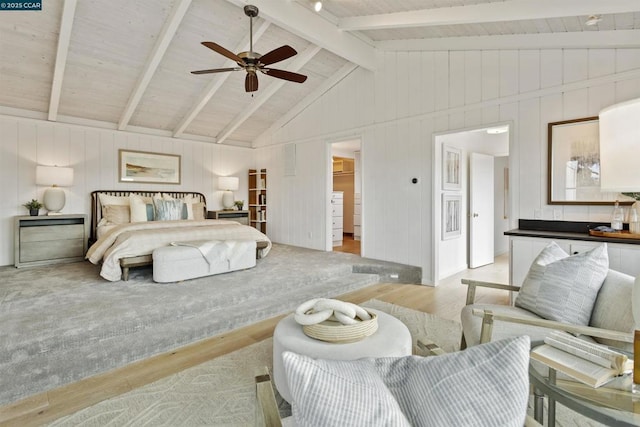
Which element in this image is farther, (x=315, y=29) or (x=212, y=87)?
(x=212, y=87)

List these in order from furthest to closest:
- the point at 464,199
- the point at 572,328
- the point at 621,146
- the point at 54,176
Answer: the point at 464,199 < the point at 54,176 < the point at 572,328 < the point at 621,146

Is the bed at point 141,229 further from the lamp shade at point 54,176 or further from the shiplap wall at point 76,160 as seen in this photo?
the lamp shade at point 54,176

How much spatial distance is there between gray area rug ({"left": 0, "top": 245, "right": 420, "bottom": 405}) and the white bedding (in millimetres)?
240

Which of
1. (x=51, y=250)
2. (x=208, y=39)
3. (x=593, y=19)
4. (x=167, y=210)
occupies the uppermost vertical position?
(x=208, y=39)

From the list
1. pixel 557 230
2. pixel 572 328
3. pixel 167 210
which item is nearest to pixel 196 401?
pixel 572 328

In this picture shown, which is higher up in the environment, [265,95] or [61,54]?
[265,95]

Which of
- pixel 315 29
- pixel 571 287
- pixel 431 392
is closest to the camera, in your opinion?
pixel 431 392

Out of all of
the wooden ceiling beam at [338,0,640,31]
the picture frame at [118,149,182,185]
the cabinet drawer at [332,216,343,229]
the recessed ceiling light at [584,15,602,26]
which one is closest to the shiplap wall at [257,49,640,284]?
the recessed ceiling light at [584,15,602,26]

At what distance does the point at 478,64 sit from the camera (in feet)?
13.6

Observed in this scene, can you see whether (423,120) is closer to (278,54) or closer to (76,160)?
(278,54)

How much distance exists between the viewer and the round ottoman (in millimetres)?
1749

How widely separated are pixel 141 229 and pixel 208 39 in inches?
107

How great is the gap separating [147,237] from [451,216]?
4.28 m

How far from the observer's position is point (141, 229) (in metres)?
4.44
